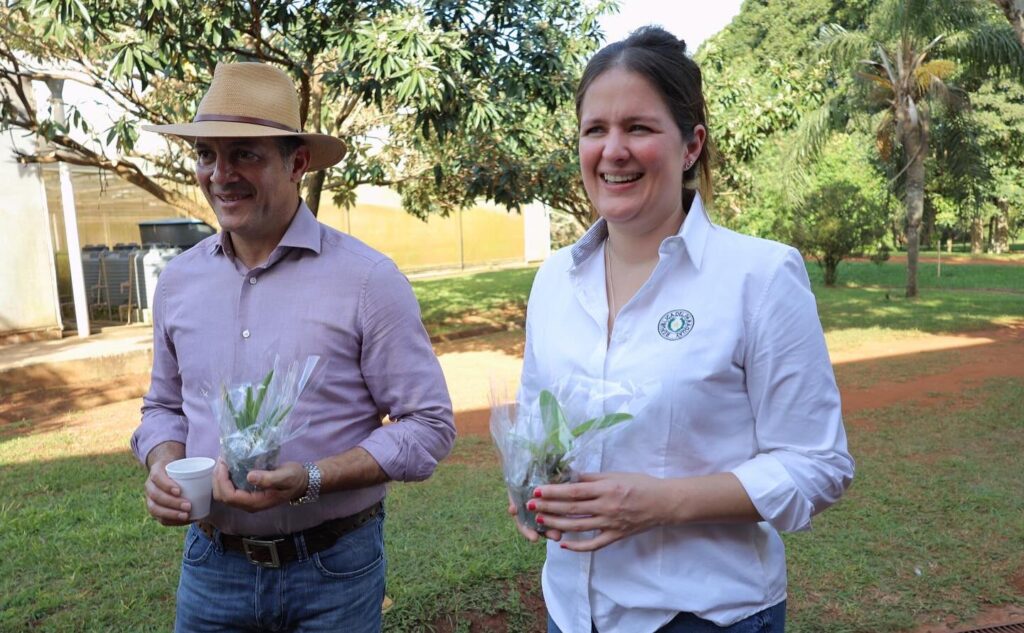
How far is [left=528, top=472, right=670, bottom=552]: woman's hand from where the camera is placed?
1.63 meters

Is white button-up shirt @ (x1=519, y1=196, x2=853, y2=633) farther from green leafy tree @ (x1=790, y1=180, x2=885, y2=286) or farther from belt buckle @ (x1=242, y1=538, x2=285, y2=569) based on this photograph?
green leafy tree @ (x1=790, y1=180, x2=885, y2=286)

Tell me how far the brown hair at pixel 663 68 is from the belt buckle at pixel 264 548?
1375 millimetres

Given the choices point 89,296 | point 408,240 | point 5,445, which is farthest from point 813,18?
point 5,445

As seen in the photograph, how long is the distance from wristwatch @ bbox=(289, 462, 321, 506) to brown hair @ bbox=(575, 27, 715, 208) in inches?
43.2

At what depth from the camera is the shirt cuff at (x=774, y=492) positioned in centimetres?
164

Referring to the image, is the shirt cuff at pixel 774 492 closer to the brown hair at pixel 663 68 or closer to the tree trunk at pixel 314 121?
the brown hair at pixel 663 68

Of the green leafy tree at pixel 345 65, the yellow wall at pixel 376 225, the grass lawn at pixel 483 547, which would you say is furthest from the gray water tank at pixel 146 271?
the grass lawn at pixel 483 547

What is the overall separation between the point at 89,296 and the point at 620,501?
15417 mm

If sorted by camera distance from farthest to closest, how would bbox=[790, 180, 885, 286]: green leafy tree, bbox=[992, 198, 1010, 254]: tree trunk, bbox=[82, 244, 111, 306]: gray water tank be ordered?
bbox=[992, 198, 1010, 254]: tree trunk, bbox=[790, 180, 885, 286]: green leafy tree, bbox=[82, 244, 111, 306]: gray water tank

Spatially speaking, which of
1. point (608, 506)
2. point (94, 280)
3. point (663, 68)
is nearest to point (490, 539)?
point (608, 506)

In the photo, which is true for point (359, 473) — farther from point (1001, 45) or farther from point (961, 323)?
point (1001, 45)

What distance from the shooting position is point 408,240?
84.7 ft

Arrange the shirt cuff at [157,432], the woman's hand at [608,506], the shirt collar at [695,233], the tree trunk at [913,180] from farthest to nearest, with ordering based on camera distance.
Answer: the tree trunk at [913,180]
the shirt cuff at [157,432]
the shirt collar at [695,233]
the woman's hand at [608,506]

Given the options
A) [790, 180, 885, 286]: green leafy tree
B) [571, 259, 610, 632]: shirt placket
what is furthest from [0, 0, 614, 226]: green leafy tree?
[790, 180, 885, 286]: green leafy tree
